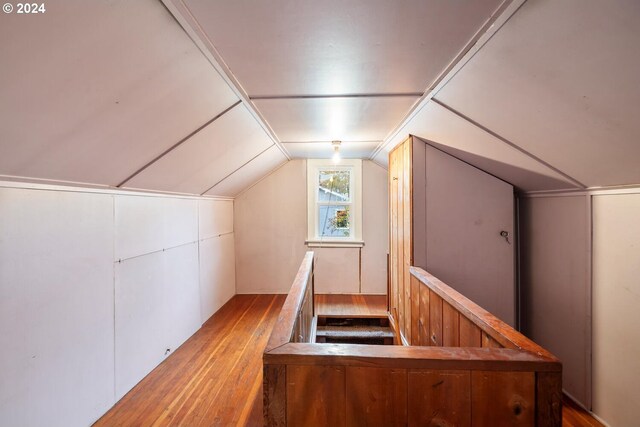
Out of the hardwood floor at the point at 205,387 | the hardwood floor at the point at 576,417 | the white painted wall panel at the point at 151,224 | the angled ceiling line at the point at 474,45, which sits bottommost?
the hardwood floor at the point at 576,417

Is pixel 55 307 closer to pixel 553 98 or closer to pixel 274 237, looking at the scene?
pixel 553 98

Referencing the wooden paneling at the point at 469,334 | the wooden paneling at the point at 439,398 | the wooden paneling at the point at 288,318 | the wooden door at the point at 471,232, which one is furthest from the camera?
the wooden door at the point at 471,232

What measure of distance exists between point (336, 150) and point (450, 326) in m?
2.24

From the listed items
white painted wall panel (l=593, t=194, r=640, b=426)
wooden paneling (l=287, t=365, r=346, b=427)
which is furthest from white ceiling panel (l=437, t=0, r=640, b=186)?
wooden paneling (l=287, t=365, r=346, b=427)

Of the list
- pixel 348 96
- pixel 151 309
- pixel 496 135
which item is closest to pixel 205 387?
pixel 151 309

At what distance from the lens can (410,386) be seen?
38.1 inches

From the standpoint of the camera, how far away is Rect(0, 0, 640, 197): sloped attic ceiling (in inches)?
35.9

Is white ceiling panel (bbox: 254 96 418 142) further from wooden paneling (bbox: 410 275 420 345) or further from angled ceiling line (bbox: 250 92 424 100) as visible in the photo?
wooden paneling (bbox: 410 275 420 345)

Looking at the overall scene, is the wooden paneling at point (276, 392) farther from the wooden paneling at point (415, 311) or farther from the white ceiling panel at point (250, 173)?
the white ceiling panel at point (250, 173)

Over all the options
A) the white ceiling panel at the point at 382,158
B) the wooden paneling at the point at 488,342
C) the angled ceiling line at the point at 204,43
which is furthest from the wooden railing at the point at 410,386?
the white ceiling panel at the point at 382,158

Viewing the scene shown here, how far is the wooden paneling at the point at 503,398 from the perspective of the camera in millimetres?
933

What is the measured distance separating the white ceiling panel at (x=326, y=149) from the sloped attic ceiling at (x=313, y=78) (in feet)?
3.90

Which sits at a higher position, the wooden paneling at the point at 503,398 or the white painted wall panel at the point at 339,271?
the wooden paneling at the point at 503,398

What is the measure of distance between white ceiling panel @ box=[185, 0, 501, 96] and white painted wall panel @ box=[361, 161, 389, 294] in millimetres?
2797
